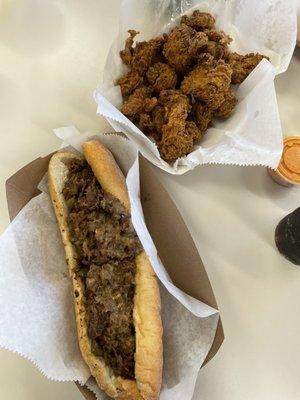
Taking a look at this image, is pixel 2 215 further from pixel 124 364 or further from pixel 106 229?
pixel 124 364

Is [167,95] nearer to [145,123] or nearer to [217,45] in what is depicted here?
[145,123]

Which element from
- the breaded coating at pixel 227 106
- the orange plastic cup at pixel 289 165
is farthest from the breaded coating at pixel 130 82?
the orange plastic cup at pixel 289 165

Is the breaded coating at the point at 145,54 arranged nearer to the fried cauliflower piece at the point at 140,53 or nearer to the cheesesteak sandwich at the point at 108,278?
the fried cauliflower piece at the point at 140,53

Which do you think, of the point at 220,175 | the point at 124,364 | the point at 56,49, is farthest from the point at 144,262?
the point at 56,49

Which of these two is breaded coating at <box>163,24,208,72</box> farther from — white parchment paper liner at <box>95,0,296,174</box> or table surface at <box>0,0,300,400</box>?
table surface at <box>0,0,300,400</box>

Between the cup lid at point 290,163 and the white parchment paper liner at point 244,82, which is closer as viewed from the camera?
the white parchment paper liner at point 244,82

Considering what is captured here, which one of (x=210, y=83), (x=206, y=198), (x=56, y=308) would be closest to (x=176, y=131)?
(x=210, y=83)
